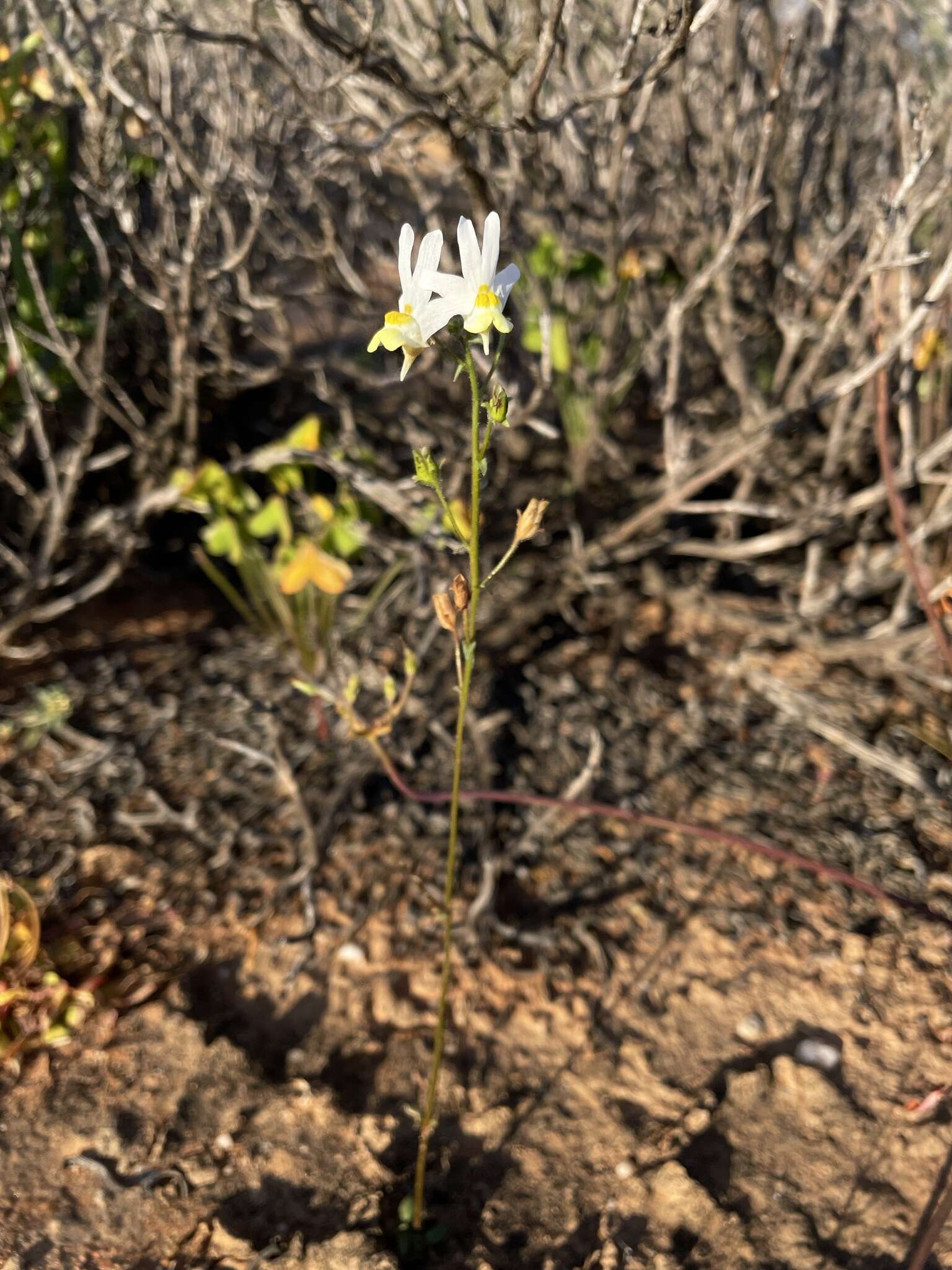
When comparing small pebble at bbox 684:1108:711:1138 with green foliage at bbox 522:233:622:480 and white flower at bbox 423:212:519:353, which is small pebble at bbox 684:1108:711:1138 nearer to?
white flower at bbox 423:212:519:353

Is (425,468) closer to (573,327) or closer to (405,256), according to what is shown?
(405,256)

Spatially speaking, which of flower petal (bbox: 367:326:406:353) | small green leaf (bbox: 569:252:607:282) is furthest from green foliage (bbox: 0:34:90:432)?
flower petal (bbox: 367:326:406:353)

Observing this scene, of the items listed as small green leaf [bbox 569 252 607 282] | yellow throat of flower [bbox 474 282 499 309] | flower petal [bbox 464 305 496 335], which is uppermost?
yellow throat of flower [bbox 474 282 499 309]

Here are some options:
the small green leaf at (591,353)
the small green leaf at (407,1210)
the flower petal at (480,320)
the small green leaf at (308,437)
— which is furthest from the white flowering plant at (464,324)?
the small green leaf at (591,353)

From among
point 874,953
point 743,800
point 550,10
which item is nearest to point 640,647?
point 743,800

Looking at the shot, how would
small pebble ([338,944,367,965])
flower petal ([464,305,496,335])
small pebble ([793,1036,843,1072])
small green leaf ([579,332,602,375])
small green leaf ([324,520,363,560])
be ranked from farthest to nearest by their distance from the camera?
1. small green leaf ([579,332,602,375])
2. small green leaf ([324,520,363,560])
3. small pebble ([338,944,367,965])
4. small pebble ([793,1036,843,1072])
5. flower petal ([464,305,496,335])

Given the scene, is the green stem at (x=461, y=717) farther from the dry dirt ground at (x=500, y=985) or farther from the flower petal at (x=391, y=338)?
the dry dirt ground at (x=500, y=985)

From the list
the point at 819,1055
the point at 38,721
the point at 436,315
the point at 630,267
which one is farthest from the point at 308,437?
the point at 819,1055
